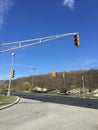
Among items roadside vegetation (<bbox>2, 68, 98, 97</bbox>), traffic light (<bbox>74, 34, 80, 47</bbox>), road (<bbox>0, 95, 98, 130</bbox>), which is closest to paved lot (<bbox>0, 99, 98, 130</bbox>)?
road (<bbox>0, 95, 98, 130</bbox>)

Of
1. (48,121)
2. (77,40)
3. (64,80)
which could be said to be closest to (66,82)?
(64,80)

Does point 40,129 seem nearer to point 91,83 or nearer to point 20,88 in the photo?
point 91,83

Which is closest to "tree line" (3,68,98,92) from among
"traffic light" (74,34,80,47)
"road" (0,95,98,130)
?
"traffic light" (74,34,80,47)

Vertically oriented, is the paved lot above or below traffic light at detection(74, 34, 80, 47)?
below

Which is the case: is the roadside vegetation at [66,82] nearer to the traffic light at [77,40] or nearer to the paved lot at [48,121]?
the traffic light at [77,40]

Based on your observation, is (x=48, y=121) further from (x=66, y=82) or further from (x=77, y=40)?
(x=66, y=82)

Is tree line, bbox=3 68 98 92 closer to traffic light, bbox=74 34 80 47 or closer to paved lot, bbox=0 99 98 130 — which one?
traffic light, bbox=74 34 80 47

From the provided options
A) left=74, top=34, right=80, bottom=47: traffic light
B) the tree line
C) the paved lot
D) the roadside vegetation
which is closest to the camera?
the paved lot

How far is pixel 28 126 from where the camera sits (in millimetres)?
9875

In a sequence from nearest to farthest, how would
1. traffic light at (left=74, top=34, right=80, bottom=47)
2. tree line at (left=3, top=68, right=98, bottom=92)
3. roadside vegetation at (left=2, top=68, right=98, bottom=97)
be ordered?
traffic light at (left=74, top=34, right=80, bottom=47), roadside vegetation at (left=2, top=68, right=98, bottom=97), tree line at (left=3, top=68, right=98, bottom=92)

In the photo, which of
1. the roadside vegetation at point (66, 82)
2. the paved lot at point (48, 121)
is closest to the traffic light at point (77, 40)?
the paved lot at point (48, 121)

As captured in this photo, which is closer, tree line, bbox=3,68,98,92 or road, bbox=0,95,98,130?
road, bbox=0,95,98,130

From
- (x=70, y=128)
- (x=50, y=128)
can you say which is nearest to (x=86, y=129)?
(x=70, y=128)

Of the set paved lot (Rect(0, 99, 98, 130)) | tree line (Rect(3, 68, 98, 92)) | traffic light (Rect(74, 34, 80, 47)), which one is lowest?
paved lot (Rect(0, 99, 98, 130))
